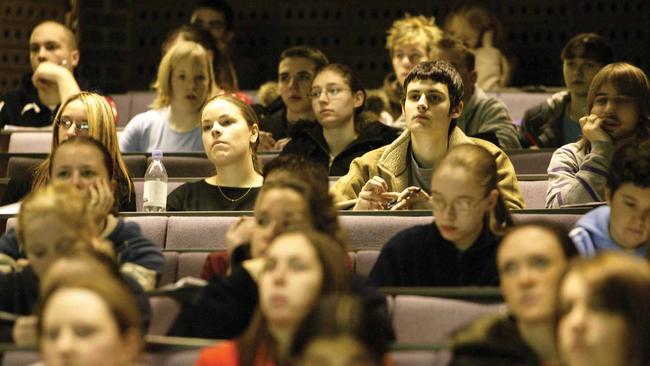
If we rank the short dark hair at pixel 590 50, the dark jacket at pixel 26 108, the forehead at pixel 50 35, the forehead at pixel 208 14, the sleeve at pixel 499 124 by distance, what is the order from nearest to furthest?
the sleeve at pixel 499 124, the short dark hair at pixel 590 50, the dark jacket at pixel 26 108, the forehead at pixel 50 35, the forehead at pixel 208 14

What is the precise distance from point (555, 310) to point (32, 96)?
3845mm

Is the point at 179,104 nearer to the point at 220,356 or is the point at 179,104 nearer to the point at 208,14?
the point at 208,14

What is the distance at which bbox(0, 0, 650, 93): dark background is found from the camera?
24.5 ft

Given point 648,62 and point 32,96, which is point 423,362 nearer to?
point 32,96

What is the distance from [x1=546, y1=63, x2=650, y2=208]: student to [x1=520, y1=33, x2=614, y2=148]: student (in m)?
1.06

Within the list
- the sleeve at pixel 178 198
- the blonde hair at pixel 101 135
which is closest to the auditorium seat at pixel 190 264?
the blonde hair at pixel 101 135

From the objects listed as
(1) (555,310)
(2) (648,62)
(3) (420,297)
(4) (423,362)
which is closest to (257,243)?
(3) (420,297)

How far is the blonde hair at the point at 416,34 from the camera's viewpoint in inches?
235

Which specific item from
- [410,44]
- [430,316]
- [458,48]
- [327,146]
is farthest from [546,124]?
[430,316]

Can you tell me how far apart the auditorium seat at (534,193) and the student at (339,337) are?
203cm

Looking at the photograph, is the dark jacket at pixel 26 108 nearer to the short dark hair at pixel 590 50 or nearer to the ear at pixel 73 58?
the ear at pixel 73 58

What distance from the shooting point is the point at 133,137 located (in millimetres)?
5582

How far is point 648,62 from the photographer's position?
7312 mm

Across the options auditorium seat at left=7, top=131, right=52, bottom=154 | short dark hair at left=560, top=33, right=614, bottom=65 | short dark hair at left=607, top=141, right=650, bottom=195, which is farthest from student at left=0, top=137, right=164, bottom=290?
short dark hair at left=560, top=33, right=614, bottom=65
